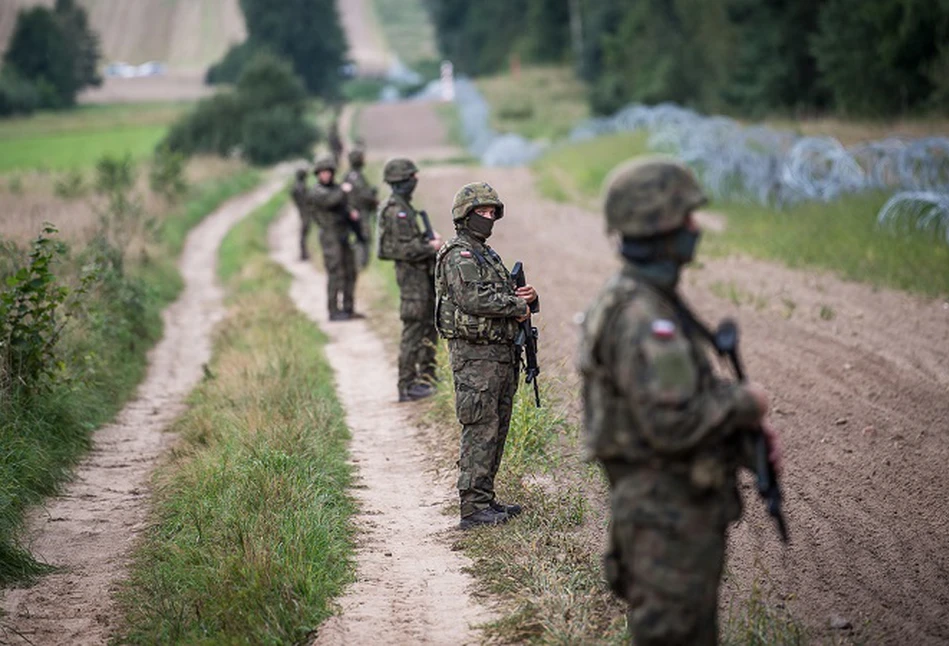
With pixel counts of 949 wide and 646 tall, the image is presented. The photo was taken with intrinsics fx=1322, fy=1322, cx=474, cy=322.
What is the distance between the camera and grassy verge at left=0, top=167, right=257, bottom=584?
936 cm

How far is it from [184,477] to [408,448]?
6.43ft

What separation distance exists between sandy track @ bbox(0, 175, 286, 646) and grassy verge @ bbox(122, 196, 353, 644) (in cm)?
21

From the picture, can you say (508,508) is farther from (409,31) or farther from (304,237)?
(409,31)

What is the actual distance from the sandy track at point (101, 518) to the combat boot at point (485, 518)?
2.19m

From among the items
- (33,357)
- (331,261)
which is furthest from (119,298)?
(33,357)

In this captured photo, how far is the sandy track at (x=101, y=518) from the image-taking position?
7.46 m

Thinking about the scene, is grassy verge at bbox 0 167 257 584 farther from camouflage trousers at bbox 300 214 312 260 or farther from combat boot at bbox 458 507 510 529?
camouflage trousers at bbox 300 214 312 260

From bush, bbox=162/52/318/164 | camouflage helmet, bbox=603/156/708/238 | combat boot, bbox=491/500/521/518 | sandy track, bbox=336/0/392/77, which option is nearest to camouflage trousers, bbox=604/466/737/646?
camouflage helmet, bbox=603/156/708/238

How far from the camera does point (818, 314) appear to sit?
14625 millimetres

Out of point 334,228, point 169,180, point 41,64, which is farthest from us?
point 41,64

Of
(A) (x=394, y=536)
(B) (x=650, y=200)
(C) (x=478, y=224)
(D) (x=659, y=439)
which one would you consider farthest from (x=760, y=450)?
(A) (x=394, y=536)

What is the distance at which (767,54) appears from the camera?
41.0 m

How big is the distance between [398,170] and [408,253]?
75 cm

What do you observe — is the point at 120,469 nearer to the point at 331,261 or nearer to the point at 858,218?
the point at 331,261
